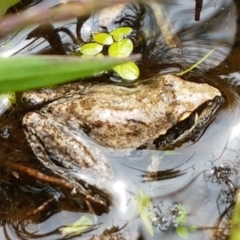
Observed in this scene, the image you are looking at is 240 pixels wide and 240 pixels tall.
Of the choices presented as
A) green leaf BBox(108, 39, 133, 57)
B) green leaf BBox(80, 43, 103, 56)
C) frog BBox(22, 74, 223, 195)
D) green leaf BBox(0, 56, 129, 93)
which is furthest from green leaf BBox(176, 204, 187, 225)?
green leaf BBox(0, 56, 129, 93)

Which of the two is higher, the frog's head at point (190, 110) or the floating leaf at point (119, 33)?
the floating leaf at point (119, 33)

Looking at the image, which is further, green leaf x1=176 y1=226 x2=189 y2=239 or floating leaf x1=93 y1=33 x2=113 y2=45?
floating leaf x1=93 y1=33 x2=113 y2=45

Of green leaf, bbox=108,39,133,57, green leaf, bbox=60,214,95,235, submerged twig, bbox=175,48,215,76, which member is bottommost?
green leaf, bbox=60,214,95,235

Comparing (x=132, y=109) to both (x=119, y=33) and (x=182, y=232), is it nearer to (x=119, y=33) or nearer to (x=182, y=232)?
(x=119, y=33)

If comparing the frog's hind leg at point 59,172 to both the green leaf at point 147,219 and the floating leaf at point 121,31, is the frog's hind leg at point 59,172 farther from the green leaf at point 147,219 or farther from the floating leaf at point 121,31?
the floating leaf at point 121,31

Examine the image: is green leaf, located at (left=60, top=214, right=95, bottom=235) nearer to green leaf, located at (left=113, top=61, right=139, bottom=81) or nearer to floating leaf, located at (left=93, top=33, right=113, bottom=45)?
green leaf, located at (left=113, top=61, right=139, bottom=81)

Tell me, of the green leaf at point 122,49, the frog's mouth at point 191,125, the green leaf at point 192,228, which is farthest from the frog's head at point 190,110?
the green leaf at point 192,228
